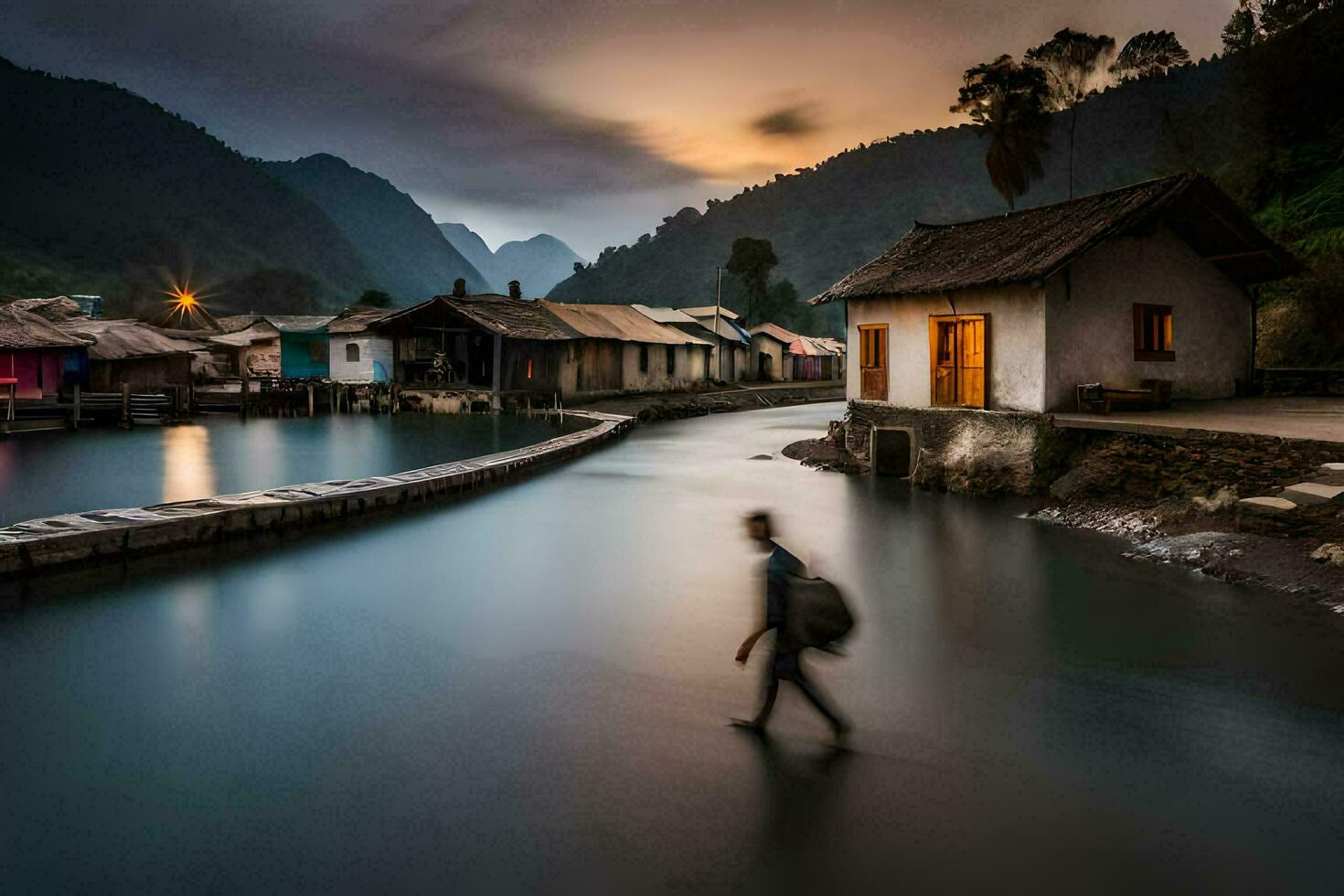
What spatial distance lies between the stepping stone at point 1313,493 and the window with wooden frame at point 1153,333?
8.58 meters

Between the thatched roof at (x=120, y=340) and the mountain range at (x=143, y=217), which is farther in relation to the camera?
the mountain range at (x=143, y=217)

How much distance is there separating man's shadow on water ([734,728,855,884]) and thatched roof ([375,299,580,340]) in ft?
117

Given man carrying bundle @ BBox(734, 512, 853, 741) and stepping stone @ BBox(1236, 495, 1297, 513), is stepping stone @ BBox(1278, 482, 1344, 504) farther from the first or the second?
man carrying bundle @ BBox(734, 512, 853, 741)

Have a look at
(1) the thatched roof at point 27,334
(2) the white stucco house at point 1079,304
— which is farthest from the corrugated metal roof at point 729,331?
(2) the white stucco house at point 1079,304

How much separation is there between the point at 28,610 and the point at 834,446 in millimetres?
19457

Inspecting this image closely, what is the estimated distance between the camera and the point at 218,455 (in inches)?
1006

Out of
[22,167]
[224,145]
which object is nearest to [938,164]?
[224,145]

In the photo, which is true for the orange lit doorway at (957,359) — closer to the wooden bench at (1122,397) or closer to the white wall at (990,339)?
the white wall at (990,339)

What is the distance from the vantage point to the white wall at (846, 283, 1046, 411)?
710 inches

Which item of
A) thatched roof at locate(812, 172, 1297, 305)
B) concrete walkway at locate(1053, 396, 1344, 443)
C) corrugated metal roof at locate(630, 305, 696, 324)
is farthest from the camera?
corrugated metal roof at locate(630, 305, 696, 324)

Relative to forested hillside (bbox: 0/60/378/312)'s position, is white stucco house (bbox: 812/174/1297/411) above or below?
below

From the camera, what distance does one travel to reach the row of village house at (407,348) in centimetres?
3666

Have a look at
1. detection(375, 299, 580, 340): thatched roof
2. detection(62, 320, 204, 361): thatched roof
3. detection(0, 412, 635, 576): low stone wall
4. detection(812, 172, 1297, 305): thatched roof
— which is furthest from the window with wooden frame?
detection(62, 320, 204, 361): thatched roof

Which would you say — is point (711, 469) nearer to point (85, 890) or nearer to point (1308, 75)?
point (85, 890)
